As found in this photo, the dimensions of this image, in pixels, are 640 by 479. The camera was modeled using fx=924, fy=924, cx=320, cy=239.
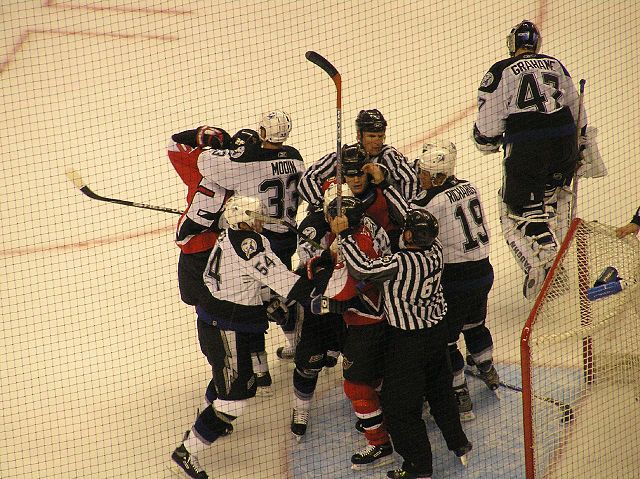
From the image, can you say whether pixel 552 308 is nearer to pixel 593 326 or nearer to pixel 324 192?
pixel 593 326

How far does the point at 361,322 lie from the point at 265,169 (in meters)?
1.02

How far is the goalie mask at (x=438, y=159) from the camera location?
466 centimetres

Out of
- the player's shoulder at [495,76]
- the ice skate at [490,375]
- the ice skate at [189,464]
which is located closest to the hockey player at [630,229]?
the ice skate at [490,375]

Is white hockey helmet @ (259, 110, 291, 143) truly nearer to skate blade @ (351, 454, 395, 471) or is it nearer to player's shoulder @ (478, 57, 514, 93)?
player's shoulder @ (478, 57, 514, 93)

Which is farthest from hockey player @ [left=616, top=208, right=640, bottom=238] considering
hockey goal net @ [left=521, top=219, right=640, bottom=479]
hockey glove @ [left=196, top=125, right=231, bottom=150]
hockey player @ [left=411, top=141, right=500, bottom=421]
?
hockey glove @ [left=196, top=125, right=231, bottom=150]

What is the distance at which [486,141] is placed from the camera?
5566mm

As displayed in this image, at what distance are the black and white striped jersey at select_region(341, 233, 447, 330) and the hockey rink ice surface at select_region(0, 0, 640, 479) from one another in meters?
0.80

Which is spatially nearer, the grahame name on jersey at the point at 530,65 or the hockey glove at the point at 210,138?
the hockey glove at the point at 210,138

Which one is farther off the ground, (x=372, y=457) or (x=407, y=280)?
(x=407, y=280)

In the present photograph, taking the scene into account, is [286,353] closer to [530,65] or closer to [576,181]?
[576,181]

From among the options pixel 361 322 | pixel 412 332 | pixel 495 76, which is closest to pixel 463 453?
pixel 412 332

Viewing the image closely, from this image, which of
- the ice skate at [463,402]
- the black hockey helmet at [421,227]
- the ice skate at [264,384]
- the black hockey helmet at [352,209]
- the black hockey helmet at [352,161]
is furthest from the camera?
the ice skate at [264,384]

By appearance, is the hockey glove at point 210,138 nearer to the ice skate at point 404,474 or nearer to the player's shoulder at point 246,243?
the player's shoulder at point 246,243

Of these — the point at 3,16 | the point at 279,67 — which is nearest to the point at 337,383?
the point at 279,67
